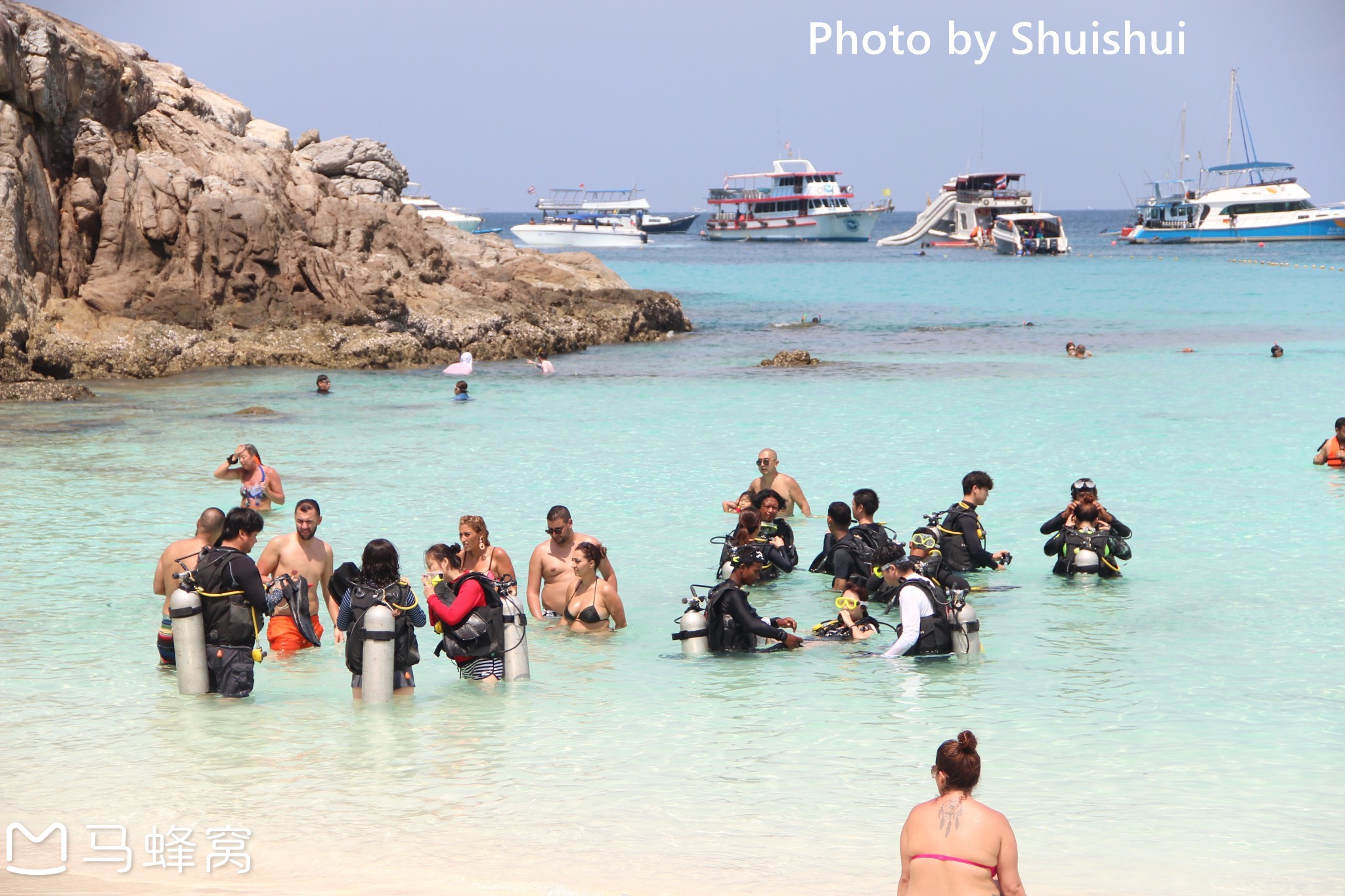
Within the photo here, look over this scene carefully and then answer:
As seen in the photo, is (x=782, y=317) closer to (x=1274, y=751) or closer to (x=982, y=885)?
(x=1274, y=751)

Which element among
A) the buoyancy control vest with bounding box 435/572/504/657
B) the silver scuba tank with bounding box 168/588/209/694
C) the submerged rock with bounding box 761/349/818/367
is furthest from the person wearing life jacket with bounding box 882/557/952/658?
the submerged rock with bounding box 761/349/818/367

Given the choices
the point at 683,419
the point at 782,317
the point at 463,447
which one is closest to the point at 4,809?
the point at 463,447

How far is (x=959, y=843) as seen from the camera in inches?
184

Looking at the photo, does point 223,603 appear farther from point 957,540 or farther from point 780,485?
point 780,485

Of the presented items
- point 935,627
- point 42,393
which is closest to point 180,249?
point 42,393

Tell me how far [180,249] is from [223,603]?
74.4 ft

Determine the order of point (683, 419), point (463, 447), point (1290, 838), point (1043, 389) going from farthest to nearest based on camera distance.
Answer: point (1043, 389), point (683, 419), point (463, 447), point (1290, 838)

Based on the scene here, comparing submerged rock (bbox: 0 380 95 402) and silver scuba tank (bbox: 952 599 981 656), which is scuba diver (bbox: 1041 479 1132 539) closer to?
silver scuba tank (bbox: 952 599 981 656)

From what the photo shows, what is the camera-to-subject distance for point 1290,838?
22.1 feet

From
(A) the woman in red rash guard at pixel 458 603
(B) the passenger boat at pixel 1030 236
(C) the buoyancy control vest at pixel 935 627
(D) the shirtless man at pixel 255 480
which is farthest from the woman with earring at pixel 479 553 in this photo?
(B) the passenger boat at pixel 1030 236

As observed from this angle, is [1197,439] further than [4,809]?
Yes

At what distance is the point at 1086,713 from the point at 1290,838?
6.25 feet

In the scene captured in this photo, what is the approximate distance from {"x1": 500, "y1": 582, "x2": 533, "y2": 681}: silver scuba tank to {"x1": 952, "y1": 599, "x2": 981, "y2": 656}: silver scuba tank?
3029 millimetres

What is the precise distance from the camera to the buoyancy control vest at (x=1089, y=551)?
1173 cm
